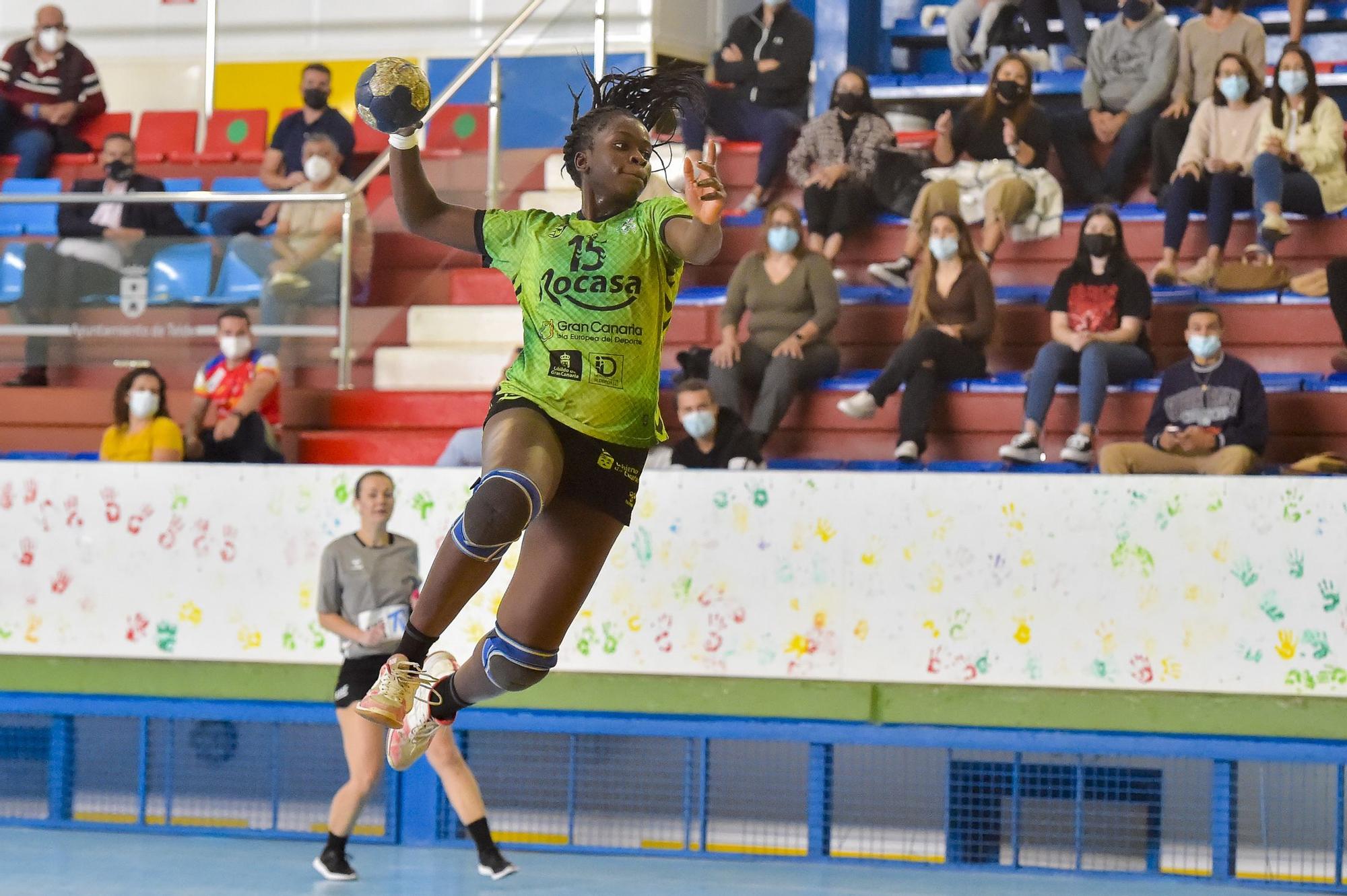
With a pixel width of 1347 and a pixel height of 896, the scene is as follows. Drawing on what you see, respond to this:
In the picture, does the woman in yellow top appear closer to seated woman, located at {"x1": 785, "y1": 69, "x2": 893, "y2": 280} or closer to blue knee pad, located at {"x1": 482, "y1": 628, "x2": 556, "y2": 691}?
seated woman, located at {"x1": 785, "y1": 69, "x2": 893, "y2": 280}

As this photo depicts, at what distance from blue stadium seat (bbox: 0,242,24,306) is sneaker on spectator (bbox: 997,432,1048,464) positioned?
477cm

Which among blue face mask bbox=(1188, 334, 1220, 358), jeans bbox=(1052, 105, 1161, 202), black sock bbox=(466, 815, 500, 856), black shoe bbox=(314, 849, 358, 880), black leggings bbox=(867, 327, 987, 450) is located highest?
jeans bbox=(1052, 105, 1161, 202)

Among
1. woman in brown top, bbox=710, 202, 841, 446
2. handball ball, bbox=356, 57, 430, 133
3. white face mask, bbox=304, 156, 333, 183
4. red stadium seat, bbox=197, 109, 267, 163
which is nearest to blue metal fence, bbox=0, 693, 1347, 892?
woman in brown top, bbox=710, 202, 841, 446

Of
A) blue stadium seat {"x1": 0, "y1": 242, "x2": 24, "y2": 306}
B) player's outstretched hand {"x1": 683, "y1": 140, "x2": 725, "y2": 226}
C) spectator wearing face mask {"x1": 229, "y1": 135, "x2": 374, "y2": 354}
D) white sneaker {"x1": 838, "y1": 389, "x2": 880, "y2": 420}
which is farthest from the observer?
blue stadium seat {"x1": 0, "y1": 242, "x2": 24, "y2": 306}

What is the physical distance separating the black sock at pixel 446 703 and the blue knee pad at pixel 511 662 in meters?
0.15

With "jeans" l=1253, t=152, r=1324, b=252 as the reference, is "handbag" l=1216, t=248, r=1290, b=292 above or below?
below

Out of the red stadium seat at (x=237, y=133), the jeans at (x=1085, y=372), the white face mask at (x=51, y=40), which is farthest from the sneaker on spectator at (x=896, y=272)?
the white face mask at (x=51, y=40)

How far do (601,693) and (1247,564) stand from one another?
2824mm

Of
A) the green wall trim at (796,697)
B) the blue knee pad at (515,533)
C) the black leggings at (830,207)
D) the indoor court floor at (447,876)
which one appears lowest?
the indoor court floor at (447,876)

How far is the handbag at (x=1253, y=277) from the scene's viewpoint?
29.1 feet

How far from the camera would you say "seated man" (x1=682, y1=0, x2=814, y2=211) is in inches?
402

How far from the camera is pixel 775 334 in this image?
28.7ft

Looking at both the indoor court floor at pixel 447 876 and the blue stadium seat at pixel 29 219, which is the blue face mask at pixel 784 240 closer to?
the indoor court floor at pixel 447 876

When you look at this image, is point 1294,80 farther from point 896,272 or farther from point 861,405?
point 861,405
